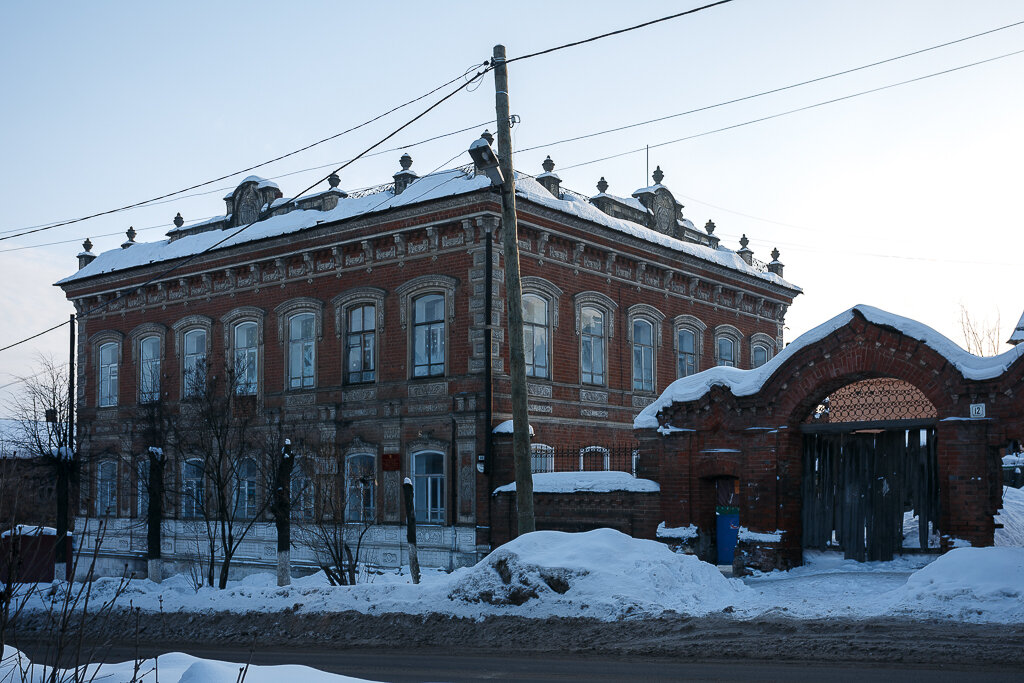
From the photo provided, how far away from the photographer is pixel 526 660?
11.0 m

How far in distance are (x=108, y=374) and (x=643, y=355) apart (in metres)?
17.8

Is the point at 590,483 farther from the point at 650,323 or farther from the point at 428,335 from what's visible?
the point at 650,323

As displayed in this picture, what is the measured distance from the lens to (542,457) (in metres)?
24.0

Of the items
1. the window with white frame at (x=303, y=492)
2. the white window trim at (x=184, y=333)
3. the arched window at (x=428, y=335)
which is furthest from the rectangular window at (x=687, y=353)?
the white window trim at (x=184, y=333)

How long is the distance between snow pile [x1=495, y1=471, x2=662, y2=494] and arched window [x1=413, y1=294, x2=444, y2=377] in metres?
5.18

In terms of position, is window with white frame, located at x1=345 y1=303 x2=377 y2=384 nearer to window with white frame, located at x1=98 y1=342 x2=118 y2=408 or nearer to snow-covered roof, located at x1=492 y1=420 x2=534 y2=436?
snow-covered roof, located at x1=492 y1=420 x2=534 y2=436

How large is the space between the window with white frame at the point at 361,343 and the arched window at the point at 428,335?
1381 mm

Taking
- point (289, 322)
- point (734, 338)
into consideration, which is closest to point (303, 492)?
point (289, 322)

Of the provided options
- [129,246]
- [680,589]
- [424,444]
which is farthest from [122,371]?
[680,589]

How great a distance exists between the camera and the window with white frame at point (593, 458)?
25.3 metres

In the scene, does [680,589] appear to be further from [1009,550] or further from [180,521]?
[180,521]

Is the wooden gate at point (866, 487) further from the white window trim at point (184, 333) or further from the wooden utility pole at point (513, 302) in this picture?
the white window trim at point (184, 333)

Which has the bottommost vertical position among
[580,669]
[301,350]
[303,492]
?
[580,669]

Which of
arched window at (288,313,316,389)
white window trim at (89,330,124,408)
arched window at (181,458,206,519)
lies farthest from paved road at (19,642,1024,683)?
white window trim at (89,330,124,408)
